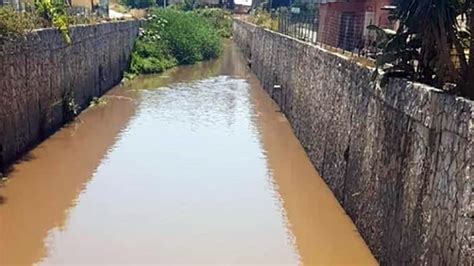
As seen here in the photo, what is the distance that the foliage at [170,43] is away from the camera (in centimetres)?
3655

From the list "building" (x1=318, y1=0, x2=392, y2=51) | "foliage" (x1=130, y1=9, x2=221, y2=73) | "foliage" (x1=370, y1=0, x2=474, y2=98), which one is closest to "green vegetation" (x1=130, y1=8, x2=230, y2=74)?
"foliage" (x1=130, y1=9, x2=221, y2=73)

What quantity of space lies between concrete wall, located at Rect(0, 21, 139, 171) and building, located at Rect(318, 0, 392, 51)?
8.11 meters

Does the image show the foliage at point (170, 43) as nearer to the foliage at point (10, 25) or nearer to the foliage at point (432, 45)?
the foliage at point (10, 25)

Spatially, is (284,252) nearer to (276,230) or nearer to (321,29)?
(276,230)

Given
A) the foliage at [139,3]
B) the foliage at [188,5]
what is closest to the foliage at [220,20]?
the foliage at [188,5]

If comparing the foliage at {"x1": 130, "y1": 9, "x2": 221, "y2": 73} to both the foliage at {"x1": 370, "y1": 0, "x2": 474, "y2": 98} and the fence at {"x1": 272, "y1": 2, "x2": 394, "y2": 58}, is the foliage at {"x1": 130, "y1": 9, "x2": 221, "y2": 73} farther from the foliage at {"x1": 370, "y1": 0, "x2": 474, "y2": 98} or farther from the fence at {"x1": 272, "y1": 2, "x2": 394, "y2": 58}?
the foliage at {"x1": 370, "y1": 0, "x2": 474, "y2": 98}

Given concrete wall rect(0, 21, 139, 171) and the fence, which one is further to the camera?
the fence

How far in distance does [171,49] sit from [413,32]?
33.1 m

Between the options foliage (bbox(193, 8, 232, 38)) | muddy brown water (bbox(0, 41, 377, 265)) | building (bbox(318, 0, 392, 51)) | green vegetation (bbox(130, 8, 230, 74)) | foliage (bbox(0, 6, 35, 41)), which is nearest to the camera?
muddy brown water (bbox(0, 41, 377, 265))

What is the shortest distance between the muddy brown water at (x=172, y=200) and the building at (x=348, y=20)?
3336 mm

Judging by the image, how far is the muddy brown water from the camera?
9.87 metres

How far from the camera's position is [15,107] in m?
14.1

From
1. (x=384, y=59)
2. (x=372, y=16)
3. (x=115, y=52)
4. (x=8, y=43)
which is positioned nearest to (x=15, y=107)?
(x=8, y=43)

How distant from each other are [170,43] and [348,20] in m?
20.6
